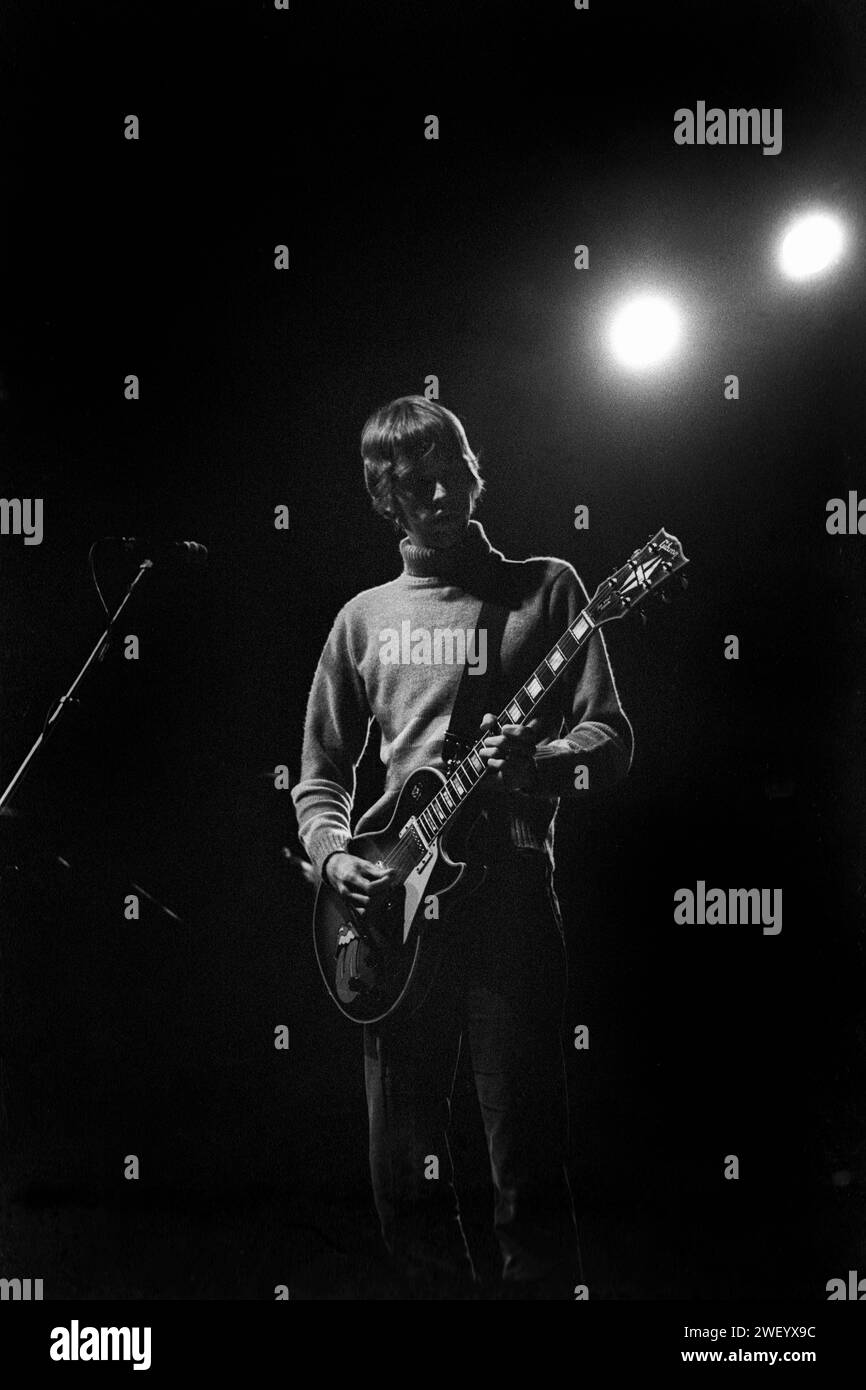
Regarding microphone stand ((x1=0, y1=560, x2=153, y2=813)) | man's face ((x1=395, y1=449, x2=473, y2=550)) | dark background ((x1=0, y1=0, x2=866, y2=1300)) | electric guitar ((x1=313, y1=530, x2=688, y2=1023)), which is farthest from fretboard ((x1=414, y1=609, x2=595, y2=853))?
microphone stand ((x1=0, y1=560, x2=153, y2=813))

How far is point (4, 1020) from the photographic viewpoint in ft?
5.33

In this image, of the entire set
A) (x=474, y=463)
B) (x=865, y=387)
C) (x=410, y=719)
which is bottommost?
(x=410, y=719)

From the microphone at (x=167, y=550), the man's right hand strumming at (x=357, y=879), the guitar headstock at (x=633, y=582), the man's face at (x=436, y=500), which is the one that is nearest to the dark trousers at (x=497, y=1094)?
the man's right hand strumming at (x=357, y=879)

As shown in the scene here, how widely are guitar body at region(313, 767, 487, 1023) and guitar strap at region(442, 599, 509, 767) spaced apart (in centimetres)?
6

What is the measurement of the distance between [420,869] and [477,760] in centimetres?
21

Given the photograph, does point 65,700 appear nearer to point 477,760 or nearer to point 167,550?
point 167,550

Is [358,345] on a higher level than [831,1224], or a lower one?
higher

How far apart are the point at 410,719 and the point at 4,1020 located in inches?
34.8

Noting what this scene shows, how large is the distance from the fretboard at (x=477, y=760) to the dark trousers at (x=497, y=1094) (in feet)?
0.42

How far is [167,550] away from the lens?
1.64 meters

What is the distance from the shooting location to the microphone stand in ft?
5.36

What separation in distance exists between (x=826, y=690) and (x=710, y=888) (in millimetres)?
401
